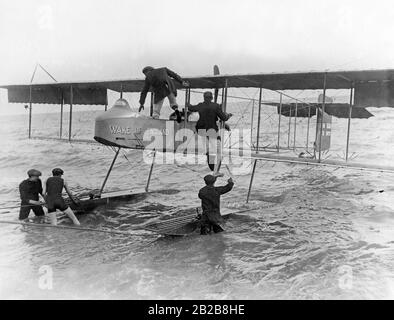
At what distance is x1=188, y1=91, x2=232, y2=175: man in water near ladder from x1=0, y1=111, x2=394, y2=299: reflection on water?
2.07 metres

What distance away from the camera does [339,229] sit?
1041cm

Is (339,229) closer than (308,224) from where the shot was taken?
Yes

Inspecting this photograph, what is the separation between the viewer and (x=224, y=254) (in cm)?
834

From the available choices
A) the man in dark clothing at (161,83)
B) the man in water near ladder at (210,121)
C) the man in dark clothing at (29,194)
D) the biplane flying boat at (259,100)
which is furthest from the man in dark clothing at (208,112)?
the man in dark clothing at (29,194)

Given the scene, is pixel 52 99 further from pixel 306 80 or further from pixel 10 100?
pixel 306 80

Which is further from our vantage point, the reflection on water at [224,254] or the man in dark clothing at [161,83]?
the man in dark clothing at [161,83]

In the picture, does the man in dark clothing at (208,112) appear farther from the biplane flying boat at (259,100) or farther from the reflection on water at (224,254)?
the reflection on water at (224,254)

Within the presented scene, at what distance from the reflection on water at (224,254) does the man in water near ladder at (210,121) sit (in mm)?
2065

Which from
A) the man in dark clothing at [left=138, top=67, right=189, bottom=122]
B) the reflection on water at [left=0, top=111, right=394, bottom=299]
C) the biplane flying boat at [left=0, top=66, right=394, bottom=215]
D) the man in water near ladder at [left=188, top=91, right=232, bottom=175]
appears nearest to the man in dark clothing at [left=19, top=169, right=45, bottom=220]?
the reflection on water at [left=0, top=111, right=394, bottom=299]

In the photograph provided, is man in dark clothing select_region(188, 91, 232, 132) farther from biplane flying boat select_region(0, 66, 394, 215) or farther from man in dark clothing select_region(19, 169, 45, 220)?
man in dark clothing select_region(19, 169, 45, 220)

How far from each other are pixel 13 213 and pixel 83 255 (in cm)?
553

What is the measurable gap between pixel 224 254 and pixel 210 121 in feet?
13.6

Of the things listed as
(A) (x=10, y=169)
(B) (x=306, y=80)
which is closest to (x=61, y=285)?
(B) (x=306, y=80)

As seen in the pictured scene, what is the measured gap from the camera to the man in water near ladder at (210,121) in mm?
10961
